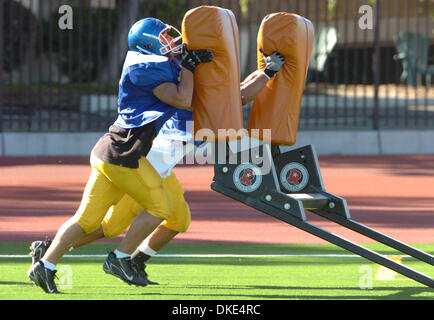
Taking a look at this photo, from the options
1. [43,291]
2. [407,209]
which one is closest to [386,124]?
[407,209]

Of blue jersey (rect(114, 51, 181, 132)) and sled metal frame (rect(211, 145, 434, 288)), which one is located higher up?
blue jersey (rect(114, 51, 181, 132))

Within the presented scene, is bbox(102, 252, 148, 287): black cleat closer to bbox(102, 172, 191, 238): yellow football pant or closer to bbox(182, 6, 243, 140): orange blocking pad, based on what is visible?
bbox(102, 172, 191, 238): yellow football pant

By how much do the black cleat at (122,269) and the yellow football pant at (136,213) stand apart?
0.31 meters

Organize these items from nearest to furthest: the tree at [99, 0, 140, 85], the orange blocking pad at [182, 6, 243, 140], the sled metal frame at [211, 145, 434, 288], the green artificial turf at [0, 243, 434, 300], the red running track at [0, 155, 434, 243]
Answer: the orange blocking pad at [182, 6, 243, 140], the sled metal frame at [211, 145, 434, 288], the green artificial turf at [0, 243, 434, 300], the red running track at [0, 155, 434, 243], the tree at [99, 0, 140, 85]

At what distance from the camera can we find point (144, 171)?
21.5ft

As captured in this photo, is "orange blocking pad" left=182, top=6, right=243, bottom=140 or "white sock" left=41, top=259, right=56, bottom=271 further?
"white sock" left=41, top=259, right=56, bottom=271

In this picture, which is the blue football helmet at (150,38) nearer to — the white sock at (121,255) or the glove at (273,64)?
the glove at (273,64)

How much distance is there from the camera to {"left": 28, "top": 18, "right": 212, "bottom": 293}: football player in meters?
6.48

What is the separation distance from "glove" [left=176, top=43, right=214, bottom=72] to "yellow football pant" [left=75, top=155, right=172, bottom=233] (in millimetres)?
660

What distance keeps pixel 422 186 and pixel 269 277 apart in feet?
21.1

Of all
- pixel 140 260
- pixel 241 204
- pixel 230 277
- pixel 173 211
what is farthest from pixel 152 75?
pixel 241 204

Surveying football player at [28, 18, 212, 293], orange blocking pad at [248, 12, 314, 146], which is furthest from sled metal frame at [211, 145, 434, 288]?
football player at [28, 18, 212, 293]

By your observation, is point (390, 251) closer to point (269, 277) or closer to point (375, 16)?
point (269, 277)

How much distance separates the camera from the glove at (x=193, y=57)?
622 centimetres
